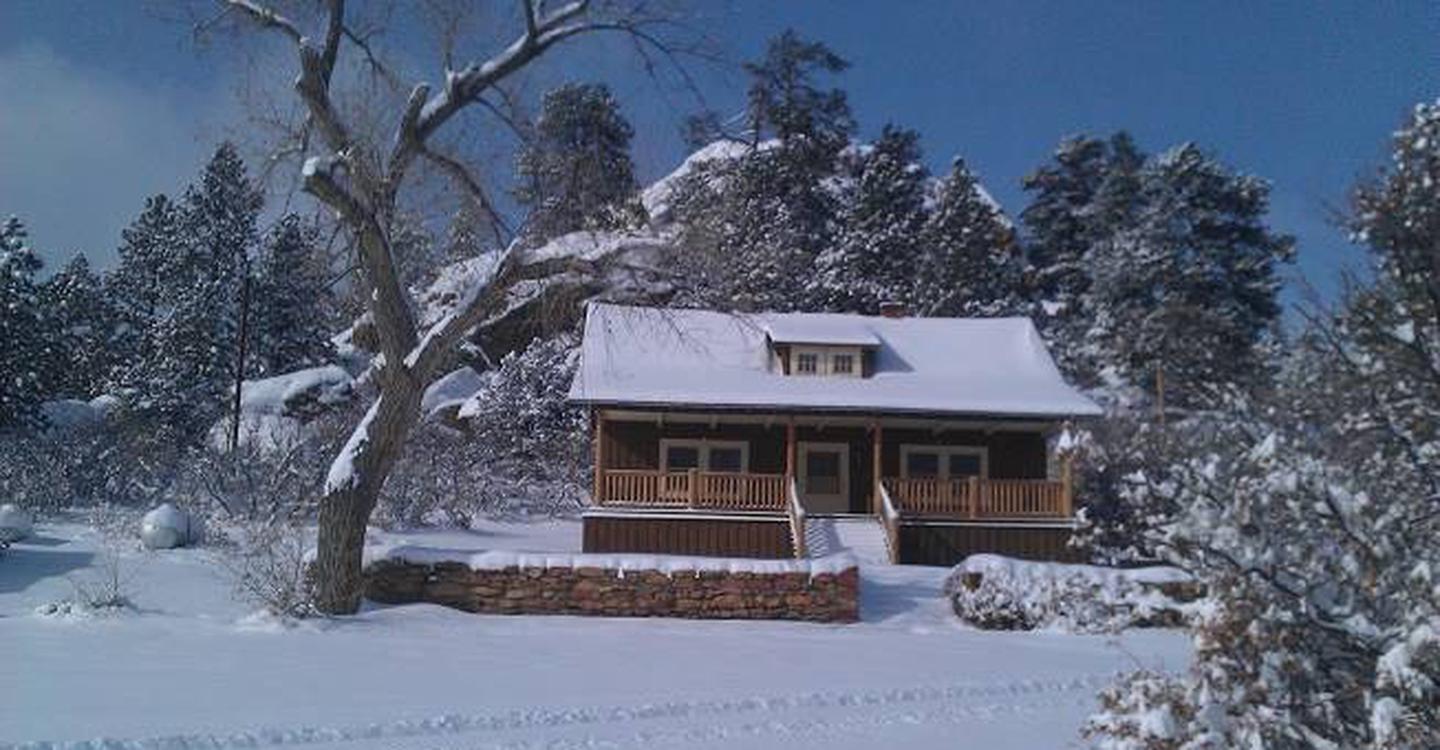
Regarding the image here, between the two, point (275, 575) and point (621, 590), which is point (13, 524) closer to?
point (275, 575)

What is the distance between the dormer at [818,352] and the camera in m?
28.5

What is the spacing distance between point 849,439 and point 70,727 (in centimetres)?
2183

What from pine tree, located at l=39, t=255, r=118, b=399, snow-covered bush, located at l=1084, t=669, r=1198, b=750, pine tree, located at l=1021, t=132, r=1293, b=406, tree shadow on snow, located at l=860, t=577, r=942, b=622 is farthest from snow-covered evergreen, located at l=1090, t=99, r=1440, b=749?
pine tree, located at l=39, t=255, r=118, b=399

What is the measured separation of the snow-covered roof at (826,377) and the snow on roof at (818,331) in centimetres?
7

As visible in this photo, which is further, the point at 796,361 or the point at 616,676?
the point at 796,361

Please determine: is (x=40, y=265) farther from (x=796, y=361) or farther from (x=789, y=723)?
(x=789, y=723)

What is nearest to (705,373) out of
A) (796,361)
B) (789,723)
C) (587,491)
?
(796,361)

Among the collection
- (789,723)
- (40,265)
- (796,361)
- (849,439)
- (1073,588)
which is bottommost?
(789,723)

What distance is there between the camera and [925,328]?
31.6 m

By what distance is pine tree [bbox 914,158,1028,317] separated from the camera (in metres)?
41.1

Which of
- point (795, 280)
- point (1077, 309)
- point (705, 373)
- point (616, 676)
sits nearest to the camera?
point (616, 676)

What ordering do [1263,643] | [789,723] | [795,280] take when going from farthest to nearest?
1. [795,280]
2. [789,723]
3. [1263,643]

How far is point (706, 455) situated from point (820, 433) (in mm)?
2783

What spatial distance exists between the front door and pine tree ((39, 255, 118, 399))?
810 inches
